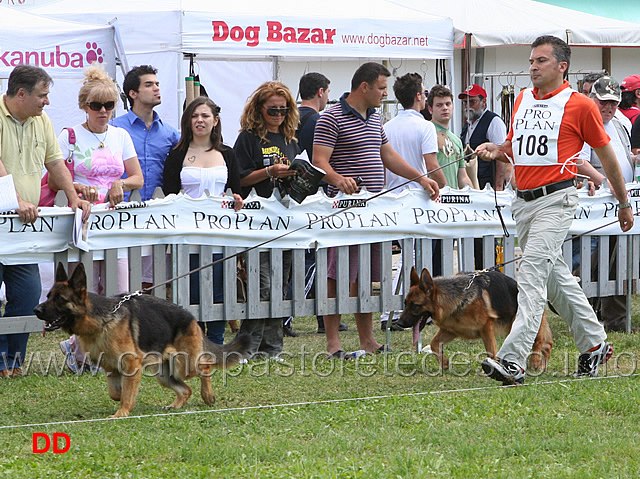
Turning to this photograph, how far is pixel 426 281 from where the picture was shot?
6367 mm

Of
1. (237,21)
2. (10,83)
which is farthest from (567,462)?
(237,21)

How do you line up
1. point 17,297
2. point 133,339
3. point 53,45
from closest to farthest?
point 133,339 → point 17,297 → point 53,45

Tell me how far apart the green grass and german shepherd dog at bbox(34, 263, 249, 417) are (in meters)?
0.19

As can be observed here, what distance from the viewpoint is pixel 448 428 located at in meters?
4.60

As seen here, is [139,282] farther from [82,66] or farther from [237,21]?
[237,21]

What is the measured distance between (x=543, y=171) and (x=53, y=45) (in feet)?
18.4

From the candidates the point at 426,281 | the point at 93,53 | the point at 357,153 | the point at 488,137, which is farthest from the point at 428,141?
the point at 93,53

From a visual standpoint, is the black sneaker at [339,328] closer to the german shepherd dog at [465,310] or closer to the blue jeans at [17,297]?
the german shepherd dog at [465,310]

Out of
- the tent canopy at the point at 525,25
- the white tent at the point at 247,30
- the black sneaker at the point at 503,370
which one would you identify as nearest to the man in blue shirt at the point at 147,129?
the black sneaker at the point at 503,370

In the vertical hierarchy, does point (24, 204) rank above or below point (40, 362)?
above

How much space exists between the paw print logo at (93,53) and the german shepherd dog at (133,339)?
4679 millimetres

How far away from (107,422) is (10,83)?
2.50 metres

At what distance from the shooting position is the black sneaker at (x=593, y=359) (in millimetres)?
5984

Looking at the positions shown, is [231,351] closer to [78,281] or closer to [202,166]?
[78,281]
